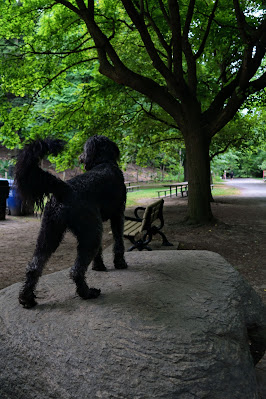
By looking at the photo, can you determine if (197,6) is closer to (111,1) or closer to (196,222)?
(111,1)

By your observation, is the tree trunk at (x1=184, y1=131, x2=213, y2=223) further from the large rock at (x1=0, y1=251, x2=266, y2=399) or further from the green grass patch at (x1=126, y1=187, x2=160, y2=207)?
the green grass patch at (x1=126, y1=187, x2=160, y2=207)

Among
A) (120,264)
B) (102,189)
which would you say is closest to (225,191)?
(120,264)

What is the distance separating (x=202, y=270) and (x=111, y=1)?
1038 cm

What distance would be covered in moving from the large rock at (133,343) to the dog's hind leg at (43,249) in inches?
10.1

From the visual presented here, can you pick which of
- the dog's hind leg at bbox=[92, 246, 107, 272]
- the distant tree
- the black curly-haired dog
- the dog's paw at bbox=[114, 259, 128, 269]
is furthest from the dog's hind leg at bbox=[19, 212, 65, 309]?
the distant tree

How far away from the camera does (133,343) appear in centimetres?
212

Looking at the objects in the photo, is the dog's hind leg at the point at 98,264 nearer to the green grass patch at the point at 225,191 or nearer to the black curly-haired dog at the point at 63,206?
the black curly-haired dog at the point at 63,206

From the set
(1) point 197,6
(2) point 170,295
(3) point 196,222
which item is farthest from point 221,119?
(2) point 170,295

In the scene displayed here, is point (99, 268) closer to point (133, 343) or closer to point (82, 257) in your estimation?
point (82, 257)

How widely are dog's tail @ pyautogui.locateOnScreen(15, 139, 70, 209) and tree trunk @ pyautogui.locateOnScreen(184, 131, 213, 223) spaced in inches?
280

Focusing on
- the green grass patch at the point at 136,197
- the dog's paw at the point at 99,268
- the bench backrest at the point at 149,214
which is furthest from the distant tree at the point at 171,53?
the green grass patch at the point at 136,197

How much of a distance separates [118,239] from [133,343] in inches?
57.9

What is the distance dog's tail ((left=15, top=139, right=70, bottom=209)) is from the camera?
2.29m

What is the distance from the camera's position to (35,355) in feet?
7.12
